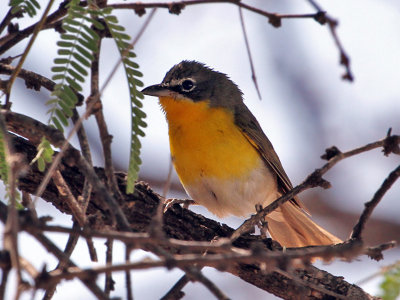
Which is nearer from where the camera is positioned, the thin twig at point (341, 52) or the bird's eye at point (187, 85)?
the thin twig at point (341, 52)

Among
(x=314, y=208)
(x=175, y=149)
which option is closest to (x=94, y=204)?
(x=175, y=149)

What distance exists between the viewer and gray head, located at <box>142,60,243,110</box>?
19.2 ft

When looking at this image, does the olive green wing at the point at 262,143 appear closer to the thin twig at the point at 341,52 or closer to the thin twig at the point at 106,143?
the thin twig at the point at 106,143

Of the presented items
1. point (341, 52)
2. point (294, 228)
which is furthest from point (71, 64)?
point (294, 228)

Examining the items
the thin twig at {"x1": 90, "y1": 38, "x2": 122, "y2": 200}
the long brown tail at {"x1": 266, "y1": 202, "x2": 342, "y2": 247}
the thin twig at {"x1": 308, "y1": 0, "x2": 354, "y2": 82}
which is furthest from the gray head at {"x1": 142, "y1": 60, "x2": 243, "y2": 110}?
the thin twig at {"x1": 308, "y1": 0, "x2": 354, "y2": 82}

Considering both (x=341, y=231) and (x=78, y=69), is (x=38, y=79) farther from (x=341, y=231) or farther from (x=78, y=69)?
(x=341, y=231)

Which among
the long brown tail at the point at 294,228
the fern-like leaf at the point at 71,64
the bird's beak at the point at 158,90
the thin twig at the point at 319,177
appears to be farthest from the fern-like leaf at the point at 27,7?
the long brown tail at the point at 294,228

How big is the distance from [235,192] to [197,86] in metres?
1.26

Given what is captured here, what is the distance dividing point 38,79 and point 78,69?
0.87 metres

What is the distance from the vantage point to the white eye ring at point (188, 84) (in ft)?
19.8

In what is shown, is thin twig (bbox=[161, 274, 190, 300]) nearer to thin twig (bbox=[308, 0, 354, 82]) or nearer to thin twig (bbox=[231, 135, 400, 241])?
thin twig (bbox=[231, 135, 400, 241])

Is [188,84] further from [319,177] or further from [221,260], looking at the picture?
[221,260]

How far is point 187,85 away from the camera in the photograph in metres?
6.08

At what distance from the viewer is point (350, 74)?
214 cm
